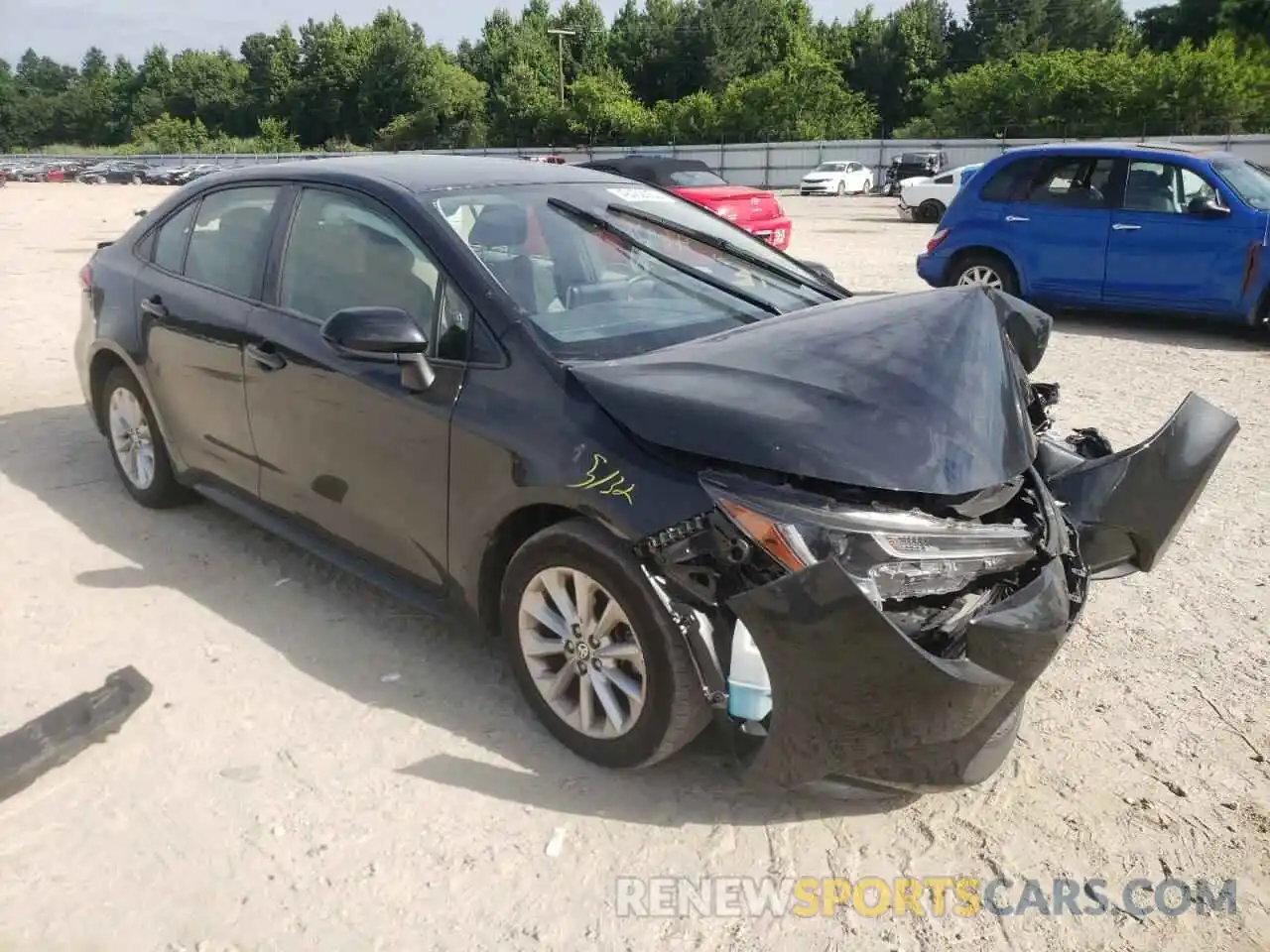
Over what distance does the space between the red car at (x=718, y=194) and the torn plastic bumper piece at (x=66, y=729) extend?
415 inches

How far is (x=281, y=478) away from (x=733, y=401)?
81.8 inches

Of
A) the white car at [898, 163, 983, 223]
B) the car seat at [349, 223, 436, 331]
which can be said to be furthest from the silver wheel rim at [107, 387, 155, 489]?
Result: the white car at [898, 163, 983, 223]

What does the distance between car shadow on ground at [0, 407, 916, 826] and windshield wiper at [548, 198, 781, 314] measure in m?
1.53

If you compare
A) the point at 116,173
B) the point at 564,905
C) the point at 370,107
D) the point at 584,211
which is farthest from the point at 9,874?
the point at 370,107

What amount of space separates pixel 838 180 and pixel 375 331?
130 ft

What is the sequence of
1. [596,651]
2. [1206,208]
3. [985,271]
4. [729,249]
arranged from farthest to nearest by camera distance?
1. [985,271]
2. [1206,208]
3. [729,249]
4. [596,651]

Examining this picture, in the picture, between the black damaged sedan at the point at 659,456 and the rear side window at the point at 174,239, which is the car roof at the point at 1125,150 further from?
the rear side window at the point at 174,239

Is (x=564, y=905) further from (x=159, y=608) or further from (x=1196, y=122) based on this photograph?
(x=1196, y=122)

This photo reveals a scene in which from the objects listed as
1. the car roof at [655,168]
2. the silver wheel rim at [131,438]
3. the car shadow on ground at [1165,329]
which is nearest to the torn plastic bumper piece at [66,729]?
the silver wheel rim at [131,438]

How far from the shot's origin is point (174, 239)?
4.80m

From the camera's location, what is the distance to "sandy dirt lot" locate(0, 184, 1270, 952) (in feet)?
8.18

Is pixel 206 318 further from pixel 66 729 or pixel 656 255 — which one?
pixel 656 255

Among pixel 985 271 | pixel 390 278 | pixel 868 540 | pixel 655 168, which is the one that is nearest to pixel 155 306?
pixel 390 278

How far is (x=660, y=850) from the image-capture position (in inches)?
107
